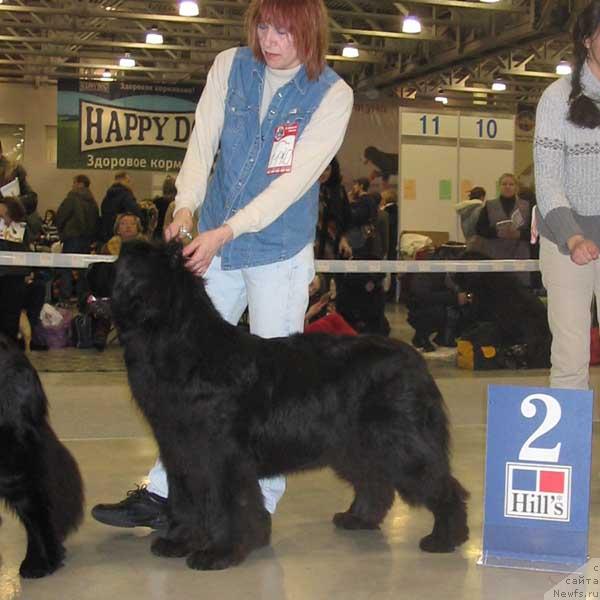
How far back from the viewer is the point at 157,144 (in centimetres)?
1374

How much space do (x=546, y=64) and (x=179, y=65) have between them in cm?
739

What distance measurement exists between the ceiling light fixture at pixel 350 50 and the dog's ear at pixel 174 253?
13558mm

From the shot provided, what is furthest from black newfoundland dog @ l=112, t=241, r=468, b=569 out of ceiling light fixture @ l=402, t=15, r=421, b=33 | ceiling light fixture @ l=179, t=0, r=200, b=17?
ceiling light fixture @ l=402, t=15, r=421, b=33

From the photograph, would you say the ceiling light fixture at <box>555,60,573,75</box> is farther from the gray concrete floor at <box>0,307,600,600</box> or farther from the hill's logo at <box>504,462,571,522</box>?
the hill's logo at <box>504,462,571,522</box>

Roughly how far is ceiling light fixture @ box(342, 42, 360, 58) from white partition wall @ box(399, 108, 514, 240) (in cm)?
619

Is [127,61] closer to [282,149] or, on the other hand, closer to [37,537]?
[282,149]

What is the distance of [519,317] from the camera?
24.4 ft

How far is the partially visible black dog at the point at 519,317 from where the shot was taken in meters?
7.37

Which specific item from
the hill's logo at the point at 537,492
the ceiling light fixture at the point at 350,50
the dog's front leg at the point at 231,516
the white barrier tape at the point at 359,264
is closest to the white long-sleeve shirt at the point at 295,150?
the dog's front leg at the point at 231,516

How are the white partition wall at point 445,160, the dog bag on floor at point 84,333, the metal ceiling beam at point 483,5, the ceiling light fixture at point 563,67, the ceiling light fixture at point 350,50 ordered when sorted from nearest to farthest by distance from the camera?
the dog bag on floor at point 84,333 → the white partition wall at point 445,160 → the metal ceiling beam at point 483,5 → the ceiling light fixture at point 350,50 → the ceiling light fixture at point 563,67

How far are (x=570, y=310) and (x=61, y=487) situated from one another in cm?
189

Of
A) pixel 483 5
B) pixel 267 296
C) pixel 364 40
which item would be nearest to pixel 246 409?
pixel 267 296

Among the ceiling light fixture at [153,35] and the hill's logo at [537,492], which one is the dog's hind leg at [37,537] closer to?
the hill's logo at [537,492]

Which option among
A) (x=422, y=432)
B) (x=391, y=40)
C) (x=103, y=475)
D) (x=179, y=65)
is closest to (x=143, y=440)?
(x=103, y=475)
